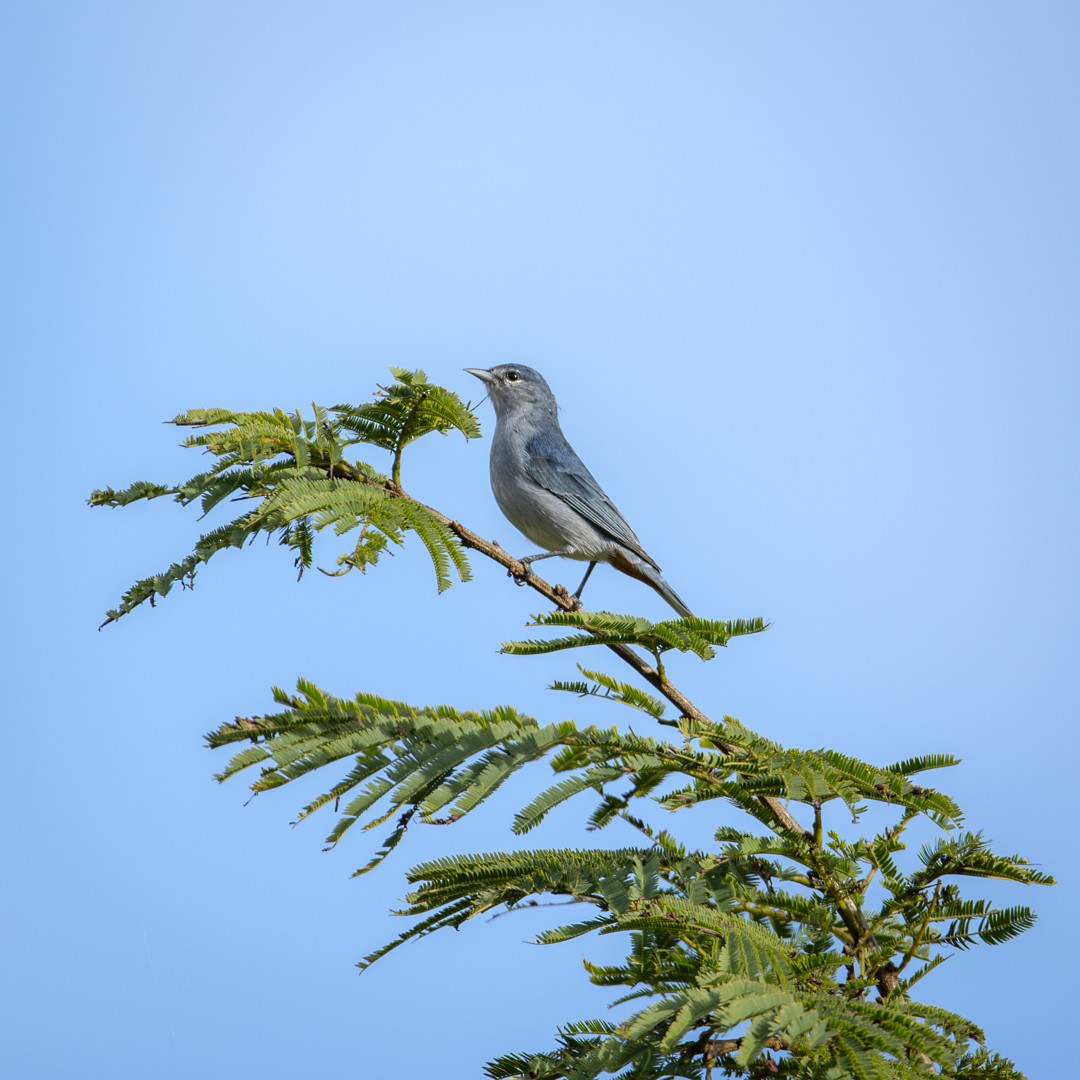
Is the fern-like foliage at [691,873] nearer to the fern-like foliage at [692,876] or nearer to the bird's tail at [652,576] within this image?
the fern-like foliage at [692,876]

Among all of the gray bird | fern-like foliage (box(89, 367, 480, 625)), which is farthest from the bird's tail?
fern-like foliage (box(89, 367, 480, 625))

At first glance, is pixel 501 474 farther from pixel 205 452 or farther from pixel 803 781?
pixel 803 781

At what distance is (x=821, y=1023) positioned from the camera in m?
2.29

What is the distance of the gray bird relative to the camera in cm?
780

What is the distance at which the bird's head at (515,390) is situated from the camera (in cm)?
909

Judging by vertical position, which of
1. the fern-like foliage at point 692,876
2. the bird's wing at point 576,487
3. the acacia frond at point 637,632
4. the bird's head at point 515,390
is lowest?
the fern-like foliage at point 692,876

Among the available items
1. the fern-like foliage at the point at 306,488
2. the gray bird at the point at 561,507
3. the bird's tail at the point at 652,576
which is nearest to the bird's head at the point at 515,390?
the gray bird at the point at 561,507

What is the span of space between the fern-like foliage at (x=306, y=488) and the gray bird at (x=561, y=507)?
3.66 m

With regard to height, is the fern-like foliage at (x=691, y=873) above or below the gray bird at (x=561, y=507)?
below

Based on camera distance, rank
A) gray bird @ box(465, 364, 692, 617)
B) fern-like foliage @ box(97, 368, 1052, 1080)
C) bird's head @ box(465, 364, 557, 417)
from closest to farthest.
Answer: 1. fern-like foliage @ box(97, 368, 1052, 1080)
2. gray bird @ box(465, 364, 692, 617)
3. bird's head @ box(465, 364, 557, 417)

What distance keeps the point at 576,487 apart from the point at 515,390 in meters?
1.52

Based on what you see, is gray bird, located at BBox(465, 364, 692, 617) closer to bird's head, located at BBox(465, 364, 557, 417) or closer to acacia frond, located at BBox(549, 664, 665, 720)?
bird's head, located at BBox(465, 364, 557, 417)

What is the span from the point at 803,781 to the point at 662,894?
439 mm

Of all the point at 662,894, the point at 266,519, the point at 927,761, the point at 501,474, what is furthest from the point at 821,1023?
the point at 501,474
